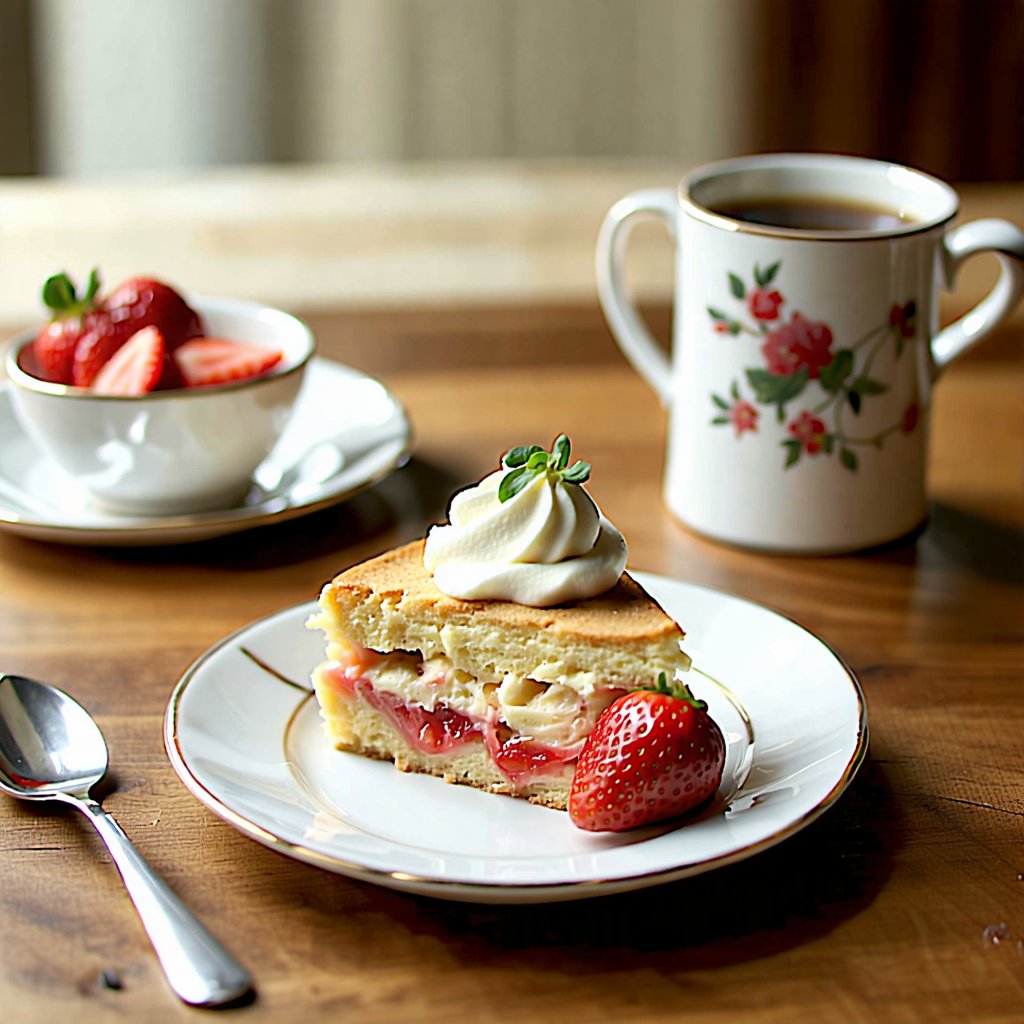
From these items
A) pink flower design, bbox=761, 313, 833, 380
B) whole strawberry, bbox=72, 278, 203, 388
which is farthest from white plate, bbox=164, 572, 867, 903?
whole strawberry, bbox=72, 278, 203, 388

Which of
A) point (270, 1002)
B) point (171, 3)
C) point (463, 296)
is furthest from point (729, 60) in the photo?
point (270, 1002)

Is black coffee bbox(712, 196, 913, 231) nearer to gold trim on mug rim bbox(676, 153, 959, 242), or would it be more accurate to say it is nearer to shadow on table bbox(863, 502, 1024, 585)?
gold trim on mug rim bbox(676, 153, 959, 242)

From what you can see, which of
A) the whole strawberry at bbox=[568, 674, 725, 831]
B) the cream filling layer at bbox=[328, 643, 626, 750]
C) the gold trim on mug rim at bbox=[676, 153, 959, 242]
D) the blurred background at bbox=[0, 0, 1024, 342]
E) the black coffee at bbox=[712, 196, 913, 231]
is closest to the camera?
the whole strawberry at bbox=[568, 674, 725, 831]

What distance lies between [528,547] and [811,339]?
403 millimetres

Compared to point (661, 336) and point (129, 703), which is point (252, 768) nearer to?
point (129, 703)

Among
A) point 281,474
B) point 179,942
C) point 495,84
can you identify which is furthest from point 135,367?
point 495,84

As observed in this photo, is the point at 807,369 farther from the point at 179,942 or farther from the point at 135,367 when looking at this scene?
the point at 179,942

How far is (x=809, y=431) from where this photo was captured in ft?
4.29

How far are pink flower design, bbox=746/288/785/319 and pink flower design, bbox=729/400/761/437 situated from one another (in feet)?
0.26

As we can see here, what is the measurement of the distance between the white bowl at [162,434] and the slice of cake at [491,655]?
337 mm

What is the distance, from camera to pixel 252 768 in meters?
0.97

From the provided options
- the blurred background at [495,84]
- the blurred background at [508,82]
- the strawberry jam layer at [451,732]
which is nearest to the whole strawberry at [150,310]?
the strawberry jam layer at [451,732]

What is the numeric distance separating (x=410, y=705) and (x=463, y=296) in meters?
0.98

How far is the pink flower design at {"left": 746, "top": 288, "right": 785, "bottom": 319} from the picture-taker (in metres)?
1.28
